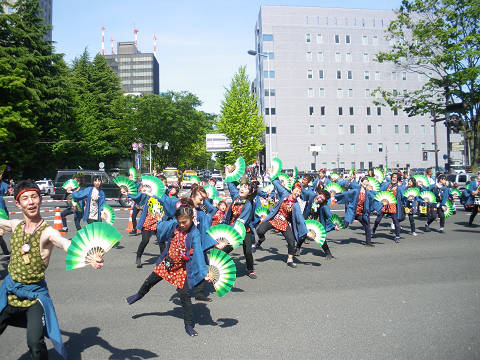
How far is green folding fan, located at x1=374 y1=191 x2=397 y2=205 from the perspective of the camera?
11156mm

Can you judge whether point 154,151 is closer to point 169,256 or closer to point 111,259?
point 111,259

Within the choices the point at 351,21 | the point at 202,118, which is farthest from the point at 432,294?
Result: the point at 351,21

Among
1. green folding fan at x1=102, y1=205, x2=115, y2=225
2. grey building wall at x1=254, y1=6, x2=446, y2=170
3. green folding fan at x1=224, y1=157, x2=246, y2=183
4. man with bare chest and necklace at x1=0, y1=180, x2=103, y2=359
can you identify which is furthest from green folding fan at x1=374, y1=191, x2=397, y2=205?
grey building wall at x1=254, y1=6, x2=446, y2=170

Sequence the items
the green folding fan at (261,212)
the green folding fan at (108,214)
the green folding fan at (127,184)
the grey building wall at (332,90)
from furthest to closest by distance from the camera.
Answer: the grey building wall at (332,90)
the green folding fan at (108,214)
the green folding fan at (127,184)
the green folding fan at (261,212)

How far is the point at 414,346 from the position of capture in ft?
14.0

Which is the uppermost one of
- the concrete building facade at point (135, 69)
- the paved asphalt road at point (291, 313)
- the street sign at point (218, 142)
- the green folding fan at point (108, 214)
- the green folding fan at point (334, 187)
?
the concrete building facade at point (135, 69)

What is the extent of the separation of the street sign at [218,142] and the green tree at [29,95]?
15.7m

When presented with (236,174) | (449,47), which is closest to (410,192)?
(236,174)

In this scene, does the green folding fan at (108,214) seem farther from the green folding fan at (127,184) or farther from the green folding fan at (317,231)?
the green folding fan at (317,231)

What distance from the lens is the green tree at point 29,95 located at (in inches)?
1278

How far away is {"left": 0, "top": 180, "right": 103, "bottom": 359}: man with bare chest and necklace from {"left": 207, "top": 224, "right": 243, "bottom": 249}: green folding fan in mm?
2350

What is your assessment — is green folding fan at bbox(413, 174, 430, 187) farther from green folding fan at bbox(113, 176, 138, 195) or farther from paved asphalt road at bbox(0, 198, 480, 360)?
green folding fan at bbox(113, 176, 138, 195)

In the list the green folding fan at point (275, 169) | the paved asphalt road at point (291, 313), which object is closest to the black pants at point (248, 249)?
the paved asphalt road at point (291, 313)

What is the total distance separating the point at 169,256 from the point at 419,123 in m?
Answer: 70.1
